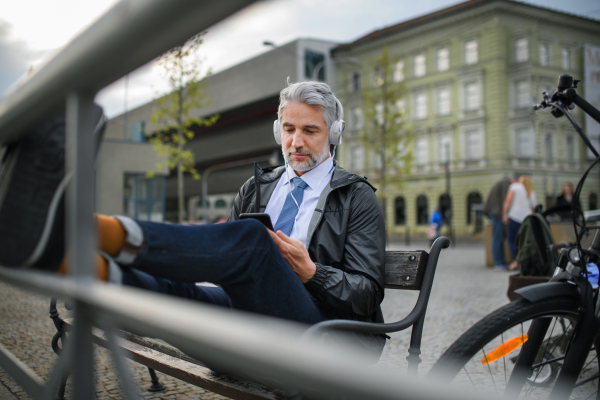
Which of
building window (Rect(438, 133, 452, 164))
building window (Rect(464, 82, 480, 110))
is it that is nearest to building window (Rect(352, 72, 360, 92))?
building window (Rect(464, 82, 480, 110))

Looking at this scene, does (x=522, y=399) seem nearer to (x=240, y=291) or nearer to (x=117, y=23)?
(x=240, y=291)

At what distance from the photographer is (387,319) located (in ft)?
16.7

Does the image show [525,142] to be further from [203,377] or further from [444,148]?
[203,377]

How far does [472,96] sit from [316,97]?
3666 centimetres

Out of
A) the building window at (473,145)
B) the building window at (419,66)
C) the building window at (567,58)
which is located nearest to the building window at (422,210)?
the building window at (473,145)

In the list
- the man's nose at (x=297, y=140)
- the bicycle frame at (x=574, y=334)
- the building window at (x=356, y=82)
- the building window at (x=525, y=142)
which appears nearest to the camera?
the bicycle frame at (x=574, y=334)

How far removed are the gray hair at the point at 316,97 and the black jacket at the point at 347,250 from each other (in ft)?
0.89

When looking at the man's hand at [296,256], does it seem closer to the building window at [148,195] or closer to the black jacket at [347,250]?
the black jacket at [347,250]

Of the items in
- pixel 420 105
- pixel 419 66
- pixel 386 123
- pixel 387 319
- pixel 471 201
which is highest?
pixel 419 66

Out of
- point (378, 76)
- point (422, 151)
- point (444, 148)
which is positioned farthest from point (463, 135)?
point (378, 76)

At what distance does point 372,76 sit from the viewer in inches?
969

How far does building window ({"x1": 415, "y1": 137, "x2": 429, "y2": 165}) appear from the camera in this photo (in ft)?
130

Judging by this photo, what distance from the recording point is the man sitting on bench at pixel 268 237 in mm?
997

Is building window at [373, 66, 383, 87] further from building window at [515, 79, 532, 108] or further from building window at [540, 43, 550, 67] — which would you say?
building window at [540, 43, 550, 67]
